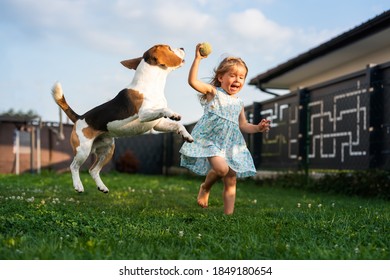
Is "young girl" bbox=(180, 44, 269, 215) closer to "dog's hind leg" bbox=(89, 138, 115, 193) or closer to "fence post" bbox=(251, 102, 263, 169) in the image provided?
"dog's hind leg" bbox=(89, 138, 115, 193)

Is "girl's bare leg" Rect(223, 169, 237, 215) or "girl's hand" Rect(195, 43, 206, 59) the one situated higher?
"girl's hand" Rect(195, 43, 206, 59)

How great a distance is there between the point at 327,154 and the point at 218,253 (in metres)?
7.51

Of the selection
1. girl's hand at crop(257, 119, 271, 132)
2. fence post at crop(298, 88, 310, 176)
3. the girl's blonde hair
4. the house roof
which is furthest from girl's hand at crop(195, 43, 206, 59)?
fence post at crop(298, 88, 310, 176)

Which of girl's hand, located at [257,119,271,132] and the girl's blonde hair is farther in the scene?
the girl's blonde hair

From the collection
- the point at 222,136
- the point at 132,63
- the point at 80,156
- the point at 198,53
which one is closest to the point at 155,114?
the point at 132,63

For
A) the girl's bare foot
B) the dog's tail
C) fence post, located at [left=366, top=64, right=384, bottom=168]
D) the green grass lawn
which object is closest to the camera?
the green grass lawn

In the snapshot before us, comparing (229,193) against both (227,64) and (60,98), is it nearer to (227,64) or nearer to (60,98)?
(227,64)

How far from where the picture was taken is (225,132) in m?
4.95

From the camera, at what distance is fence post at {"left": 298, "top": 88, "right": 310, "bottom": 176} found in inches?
422

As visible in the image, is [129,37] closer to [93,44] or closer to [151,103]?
[93,44]

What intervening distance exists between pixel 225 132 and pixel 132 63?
3.85 ft

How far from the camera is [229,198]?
16.2 feet

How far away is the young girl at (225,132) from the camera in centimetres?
488

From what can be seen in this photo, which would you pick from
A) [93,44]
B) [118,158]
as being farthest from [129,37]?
[118,158]
